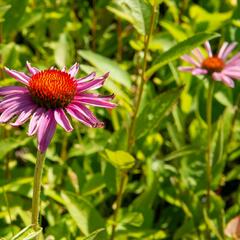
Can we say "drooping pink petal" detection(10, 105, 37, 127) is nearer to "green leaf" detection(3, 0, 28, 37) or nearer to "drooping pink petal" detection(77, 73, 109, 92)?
"drooping pink petal" detection(77, 73, 109, 92)

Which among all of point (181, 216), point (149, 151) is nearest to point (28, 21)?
point (149, 151)

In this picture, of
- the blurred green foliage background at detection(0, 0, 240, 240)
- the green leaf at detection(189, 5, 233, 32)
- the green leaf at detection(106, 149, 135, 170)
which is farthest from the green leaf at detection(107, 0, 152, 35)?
the green leaf at detection(189, 5, 233, 32)

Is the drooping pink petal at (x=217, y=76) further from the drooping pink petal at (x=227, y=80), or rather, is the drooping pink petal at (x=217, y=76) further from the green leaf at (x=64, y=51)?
the green leaf at (x=64, y=51)

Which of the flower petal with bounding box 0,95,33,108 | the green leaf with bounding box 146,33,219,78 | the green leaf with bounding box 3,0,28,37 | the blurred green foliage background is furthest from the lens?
the green leaf with bounding box 3,0,28,37

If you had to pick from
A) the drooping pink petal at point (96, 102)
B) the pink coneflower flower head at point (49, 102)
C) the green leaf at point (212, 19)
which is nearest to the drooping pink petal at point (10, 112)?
the pink coneflower flower head at point (49, 102)

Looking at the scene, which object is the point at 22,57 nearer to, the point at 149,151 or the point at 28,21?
the point at 28,21

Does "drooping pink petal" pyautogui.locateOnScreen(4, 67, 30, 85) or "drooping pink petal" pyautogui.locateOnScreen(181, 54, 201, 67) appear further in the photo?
"drooping pink petal" pyautogui.locateOnScreen(181, 54, 201, 67)
